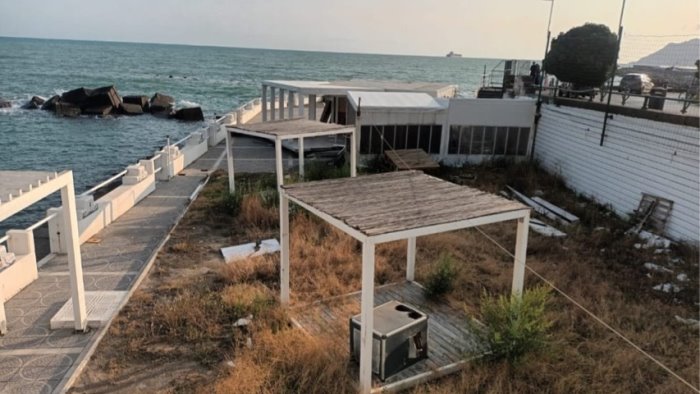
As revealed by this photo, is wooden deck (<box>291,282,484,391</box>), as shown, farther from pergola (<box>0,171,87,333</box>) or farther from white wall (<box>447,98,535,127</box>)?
white wall (<box>447,98,535,127</box>)

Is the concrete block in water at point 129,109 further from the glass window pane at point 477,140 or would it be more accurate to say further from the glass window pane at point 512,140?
the glass window pane at point 512,140

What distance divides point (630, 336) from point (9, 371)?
28.0 ft

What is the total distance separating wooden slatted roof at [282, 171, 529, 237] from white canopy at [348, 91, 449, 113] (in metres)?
10.3

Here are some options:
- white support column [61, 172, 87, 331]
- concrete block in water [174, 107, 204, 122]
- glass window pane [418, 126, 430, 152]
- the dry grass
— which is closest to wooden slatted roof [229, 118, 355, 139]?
the dry grass

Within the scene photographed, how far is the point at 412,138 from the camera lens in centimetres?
1881

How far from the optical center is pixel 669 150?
12898 millimetres

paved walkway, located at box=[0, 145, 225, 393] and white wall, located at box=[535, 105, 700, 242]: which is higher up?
white wall, located at box=[535, 105, 700, 242]

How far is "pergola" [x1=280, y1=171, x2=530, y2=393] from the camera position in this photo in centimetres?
562

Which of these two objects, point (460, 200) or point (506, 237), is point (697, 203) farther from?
point (460, 200)

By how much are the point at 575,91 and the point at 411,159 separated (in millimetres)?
6288

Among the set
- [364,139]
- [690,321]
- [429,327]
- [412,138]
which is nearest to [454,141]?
[412,138]

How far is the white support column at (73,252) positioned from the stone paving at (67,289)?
10.5 inches

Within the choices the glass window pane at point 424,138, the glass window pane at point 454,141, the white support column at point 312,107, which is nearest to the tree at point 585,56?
the glass window pane at point 454,141

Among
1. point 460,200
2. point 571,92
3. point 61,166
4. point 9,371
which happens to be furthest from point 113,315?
point 61,166
